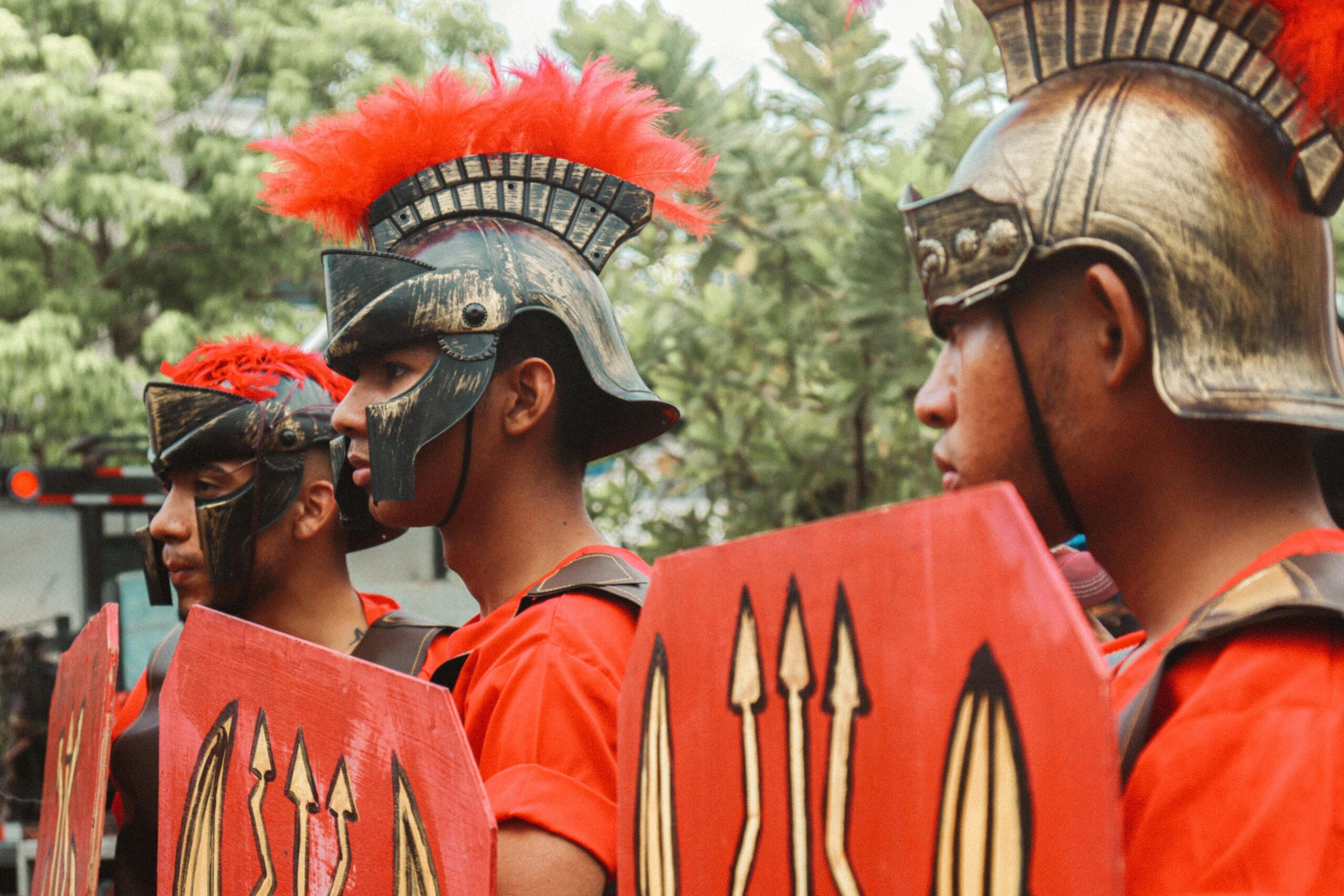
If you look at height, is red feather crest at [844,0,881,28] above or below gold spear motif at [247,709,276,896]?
above

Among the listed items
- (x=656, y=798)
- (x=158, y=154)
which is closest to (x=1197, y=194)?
(x=656, y=798)

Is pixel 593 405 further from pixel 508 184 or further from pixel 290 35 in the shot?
pixel 290 35

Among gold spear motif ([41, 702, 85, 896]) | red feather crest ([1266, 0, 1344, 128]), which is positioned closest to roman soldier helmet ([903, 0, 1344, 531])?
red feather crest ([1266, 0, 1344, 128])

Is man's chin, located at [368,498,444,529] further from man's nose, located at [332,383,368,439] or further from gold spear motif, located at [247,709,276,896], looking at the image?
gold spear motif, located at [247,709,276,896]

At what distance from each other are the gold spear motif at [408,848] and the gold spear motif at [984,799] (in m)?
0.61

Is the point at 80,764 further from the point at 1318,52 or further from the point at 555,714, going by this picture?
the point at 1318,52

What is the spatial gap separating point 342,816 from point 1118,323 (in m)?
1.02

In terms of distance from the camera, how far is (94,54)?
1153 cm

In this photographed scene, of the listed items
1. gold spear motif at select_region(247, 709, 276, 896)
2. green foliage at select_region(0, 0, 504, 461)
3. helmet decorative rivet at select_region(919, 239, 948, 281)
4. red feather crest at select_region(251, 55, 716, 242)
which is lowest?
gold spear motif at select_region(247, 709, 276, 896)

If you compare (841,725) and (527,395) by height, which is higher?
(527,395)

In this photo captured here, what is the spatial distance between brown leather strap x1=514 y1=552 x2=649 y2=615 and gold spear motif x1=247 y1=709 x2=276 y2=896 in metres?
0.39

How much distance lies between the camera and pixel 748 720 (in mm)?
1243

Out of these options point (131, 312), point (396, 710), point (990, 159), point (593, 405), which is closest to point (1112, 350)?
point (990, 159)

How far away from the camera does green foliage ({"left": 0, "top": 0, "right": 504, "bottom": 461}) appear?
424 inches
